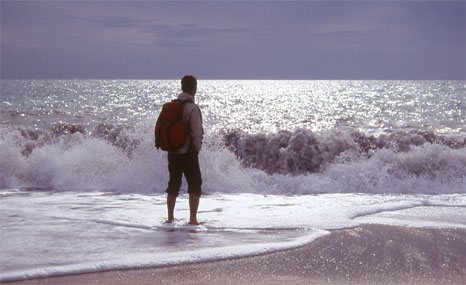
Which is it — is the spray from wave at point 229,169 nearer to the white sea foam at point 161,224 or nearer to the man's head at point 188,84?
the white sea foam at point 161,224

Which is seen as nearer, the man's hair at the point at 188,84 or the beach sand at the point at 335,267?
the beach sand at the point at 335,267

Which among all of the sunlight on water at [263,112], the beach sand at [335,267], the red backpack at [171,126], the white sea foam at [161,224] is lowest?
the beach sand at [335,267]

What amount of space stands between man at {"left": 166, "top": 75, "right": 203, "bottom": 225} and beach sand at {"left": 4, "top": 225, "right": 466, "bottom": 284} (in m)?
1.70

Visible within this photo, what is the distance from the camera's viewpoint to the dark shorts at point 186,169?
652 centimetres

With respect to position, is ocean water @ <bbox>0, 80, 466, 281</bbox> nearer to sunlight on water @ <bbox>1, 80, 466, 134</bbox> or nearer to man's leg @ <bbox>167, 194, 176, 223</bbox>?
man's leg @ <bbox>167, 194, 176, 223</bbox>

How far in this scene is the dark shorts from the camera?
6.52 meters

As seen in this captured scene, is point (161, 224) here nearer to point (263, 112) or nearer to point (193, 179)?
point (193, 179)

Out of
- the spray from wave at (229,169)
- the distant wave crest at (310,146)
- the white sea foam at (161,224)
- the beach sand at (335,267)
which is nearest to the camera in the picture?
the beach sand at (335,267)

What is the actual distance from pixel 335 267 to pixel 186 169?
244 cm

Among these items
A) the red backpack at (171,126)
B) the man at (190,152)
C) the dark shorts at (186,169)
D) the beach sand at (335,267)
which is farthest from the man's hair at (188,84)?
the beach sand at (335,267)

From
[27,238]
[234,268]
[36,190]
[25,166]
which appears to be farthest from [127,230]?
[25,166]

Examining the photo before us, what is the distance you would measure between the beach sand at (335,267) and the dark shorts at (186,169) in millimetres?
1703

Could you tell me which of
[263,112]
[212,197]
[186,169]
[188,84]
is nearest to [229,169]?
[212,197]

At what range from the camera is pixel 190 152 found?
21.2 ft
